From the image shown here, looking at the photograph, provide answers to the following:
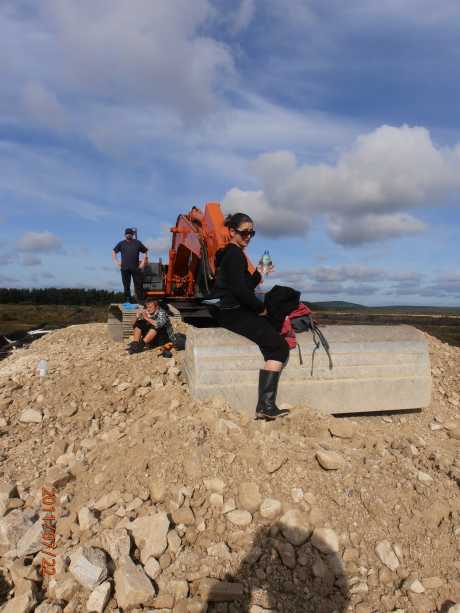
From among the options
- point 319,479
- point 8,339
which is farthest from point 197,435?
point 8,339

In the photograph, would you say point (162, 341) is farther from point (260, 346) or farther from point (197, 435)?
point (197, 435)

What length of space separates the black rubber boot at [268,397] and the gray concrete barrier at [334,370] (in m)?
0.21

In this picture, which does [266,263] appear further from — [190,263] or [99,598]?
[190,263]

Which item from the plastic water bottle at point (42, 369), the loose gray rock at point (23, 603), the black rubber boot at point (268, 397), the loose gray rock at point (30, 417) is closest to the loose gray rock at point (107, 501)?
the loose gray rock at point (23, 603)

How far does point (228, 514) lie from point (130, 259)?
24.5 ft

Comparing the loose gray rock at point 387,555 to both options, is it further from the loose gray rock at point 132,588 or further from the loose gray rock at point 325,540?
the loose gray rock at point 132,588

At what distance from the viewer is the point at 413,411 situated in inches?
220

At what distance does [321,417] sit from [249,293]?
155 cm

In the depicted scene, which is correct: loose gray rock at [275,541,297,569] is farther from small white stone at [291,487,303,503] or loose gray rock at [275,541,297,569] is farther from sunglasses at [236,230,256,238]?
sunglasses at [236,230,256,238]

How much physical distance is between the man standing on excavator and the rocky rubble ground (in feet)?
17.6

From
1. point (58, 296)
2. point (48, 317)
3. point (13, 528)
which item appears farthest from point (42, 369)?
point (58, 296)

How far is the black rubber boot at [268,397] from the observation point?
455 centimetres

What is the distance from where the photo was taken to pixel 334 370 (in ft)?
16.8

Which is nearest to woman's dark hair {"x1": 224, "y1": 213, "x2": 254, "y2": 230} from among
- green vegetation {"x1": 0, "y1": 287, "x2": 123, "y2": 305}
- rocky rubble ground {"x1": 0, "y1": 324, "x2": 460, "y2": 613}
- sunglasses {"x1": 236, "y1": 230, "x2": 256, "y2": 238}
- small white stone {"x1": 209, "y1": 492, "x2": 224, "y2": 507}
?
sunglasses {"x1": 236, "y1": 230, "x2": 256, "y2": 238}
